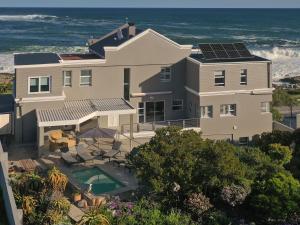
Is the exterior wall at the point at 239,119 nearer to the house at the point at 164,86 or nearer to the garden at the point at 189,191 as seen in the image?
the house at the point at 164,86

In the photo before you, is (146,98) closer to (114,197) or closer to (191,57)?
(191,57)

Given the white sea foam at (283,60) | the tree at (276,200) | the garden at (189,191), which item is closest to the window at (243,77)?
Answer: the garden at (189,191)

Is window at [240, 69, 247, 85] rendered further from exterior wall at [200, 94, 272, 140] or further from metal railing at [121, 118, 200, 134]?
metal railing at [121, 118, 200, 134]

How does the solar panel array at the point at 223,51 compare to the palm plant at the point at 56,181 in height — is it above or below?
above

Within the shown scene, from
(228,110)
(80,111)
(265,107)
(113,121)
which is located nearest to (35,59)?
(80,111)

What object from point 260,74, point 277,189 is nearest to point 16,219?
point 277,189

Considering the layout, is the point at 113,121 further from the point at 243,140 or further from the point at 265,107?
the point at 265,107
